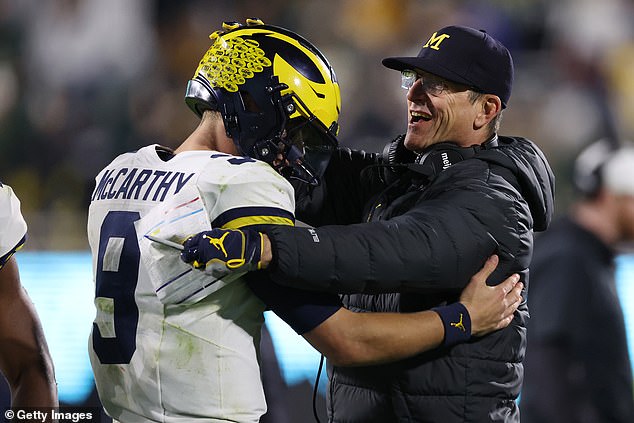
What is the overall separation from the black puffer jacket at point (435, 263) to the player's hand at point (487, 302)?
0.03 meters

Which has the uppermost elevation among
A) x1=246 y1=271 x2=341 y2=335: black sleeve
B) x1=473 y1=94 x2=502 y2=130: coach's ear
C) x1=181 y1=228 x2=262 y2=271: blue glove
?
x1=473 y1=94 x2=502 y2=130: coach's ear

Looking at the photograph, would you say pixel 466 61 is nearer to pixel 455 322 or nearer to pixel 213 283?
pixel 455 322

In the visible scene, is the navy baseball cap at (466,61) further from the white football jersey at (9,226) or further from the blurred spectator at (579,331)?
the blurred spectator at (579,331)

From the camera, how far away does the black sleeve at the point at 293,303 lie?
2.23m

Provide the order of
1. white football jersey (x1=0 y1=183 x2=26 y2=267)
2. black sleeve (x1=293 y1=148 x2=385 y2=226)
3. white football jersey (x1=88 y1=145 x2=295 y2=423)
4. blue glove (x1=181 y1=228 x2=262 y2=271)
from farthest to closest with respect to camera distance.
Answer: black sleeve (x1=293 y1=148 x2=385 y2=226), white football jersey (x1=0 y1=183 x2=26 y2=267), white football jersey (x1=88 y1=145 x2=295 y2=423), blue glove (x1=181 y1=228 x2=262 y2=271)

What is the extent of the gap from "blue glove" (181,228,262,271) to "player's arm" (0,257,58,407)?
65 centimetres

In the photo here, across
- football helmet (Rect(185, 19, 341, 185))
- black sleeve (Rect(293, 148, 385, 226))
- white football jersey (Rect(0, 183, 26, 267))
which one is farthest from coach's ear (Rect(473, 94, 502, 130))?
white football jersey (Rect(0, 183, 26, 267))

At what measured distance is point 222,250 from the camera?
6.82 ft

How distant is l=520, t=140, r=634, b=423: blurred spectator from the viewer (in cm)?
442

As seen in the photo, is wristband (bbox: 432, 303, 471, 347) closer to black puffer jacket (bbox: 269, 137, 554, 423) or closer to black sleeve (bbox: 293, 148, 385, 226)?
black puffer jacket (bbox: 269, 137, 554, 423)

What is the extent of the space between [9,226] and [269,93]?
73 cm

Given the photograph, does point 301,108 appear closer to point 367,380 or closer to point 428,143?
point 428,143

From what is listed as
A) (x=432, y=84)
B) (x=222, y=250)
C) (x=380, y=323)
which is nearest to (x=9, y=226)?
(x=222, y=250)

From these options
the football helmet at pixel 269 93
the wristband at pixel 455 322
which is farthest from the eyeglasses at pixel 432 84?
the wristband at pixel 455 322
